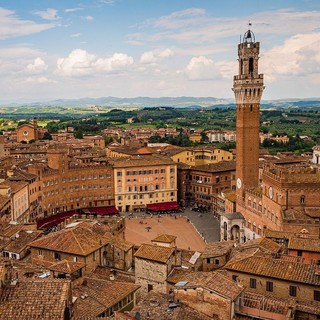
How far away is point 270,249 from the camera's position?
37.8m

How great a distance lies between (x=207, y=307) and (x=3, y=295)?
13.2 m

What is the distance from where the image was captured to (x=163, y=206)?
9462 centimetres

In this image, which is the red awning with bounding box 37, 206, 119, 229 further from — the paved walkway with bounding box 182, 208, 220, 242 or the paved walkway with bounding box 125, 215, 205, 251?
the paved walkway with bounding box 182, 208, 220, 242

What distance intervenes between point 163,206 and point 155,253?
194ft

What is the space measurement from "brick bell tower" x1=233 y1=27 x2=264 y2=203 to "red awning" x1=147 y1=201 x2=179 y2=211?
79.1ft

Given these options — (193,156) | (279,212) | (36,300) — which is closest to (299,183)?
(279,212)

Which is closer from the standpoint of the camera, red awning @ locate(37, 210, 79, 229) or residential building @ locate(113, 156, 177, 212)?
red awning @ locate(37, 210, 79, 229)

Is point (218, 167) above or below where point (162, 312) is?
below

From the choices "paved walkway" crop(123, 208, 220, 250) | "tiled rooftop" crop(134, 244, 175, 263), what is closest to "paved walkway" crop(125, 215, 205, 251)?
"paved walkway" crop(123, 208, 220, 250)

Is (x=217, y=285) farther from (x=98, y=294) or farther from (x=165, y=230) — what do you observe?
(x=165, y=230)

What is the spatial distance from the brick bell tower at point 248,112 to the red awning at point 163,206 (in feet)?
79.1

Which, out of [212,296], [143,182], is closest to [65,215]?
[143,182]

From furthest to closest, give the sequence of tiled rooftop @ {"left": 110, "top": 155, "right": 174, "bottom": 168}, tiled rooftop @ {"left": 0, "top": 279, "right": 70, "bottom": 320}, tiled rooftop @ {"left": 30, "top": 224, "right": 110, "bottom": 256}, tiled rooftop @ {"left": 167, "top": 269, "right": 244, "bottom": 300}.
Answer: tiled rooftop @ {"left": 110, "top": 155, "right": 174, "bottom": 168} < tiled rooftop @ {"left": 30, "top": 224, "right": 110, "bottom": 256} < tiled rooftop @ {"left": 167, "top": 269, "right": 244, "bottom": 300} < tiled rooftop @ {"left": 0, "top": 279, "right": 70, "bottom": 320}

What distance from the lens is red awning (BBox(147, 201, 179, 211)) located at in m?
93.3
